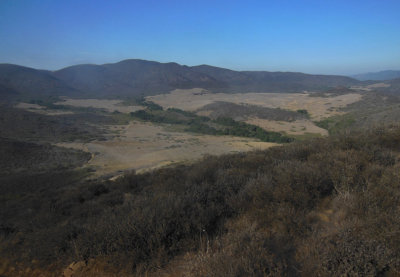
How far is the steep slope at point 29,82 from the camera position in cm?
11194

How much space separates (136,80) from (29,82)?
54812 millimetres

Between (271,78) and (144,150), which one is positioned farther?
(271,78)

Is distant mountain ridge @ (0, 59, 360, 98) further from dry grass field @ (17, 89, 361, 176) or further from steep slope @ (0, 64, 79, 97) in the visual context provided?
dry grass field @ (17, 89, 361, 176)

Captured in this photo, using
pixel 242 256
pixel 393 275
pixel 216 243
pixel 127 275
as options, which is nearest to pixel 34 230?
pixel 127 275

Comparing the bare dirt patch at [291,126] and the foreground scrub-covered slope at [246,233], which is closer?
the foreground scrub-covered slope at [246,233]

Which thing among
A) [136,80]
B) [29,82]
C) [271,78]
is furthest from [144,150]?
[271,78]

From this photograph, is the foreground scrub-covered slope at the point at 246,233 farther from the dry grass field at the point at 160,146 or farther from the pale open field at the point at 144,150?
the pale open field at the point at 144,150

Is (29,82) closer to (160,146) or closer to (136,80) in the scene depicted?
(136,80)

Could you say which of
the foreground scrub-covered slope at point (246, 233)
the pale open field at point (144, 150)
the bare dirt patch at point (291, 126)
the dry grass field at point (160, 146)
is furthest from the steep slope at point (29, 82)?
the foreground scrub-covered slope at point (246, 233)

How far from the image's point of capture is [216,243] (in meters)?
3.25

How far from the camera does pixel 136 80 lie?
14988cm

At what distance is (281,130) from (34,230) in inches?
1875

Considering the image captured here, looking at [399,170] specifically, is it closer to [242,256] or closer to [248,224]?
[248,224]

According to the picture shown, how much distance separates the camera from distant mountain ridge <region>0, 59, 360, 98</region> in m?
121
